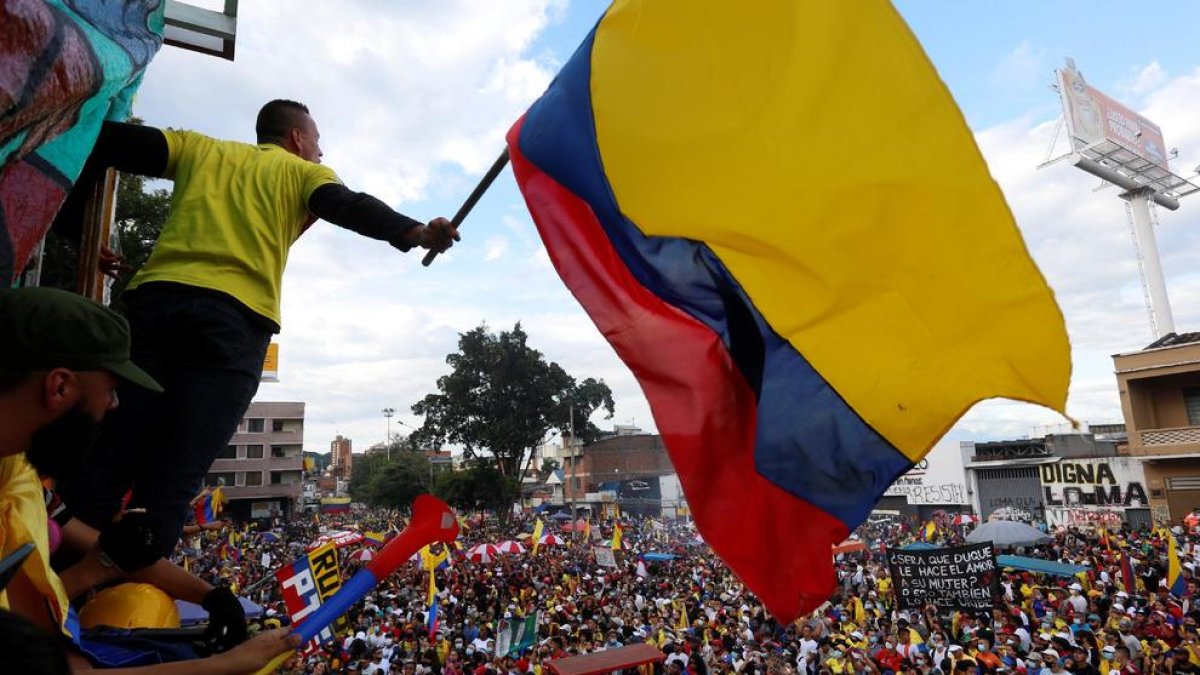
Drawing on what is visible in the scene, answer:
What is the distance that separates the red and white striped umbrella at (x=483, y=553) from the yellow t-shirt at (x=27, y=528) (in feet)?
70.4

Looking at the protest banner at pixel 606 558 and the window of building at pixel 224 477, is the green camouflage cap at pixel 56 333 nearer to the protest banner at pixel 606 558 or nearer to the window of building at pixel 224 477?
the protest banner at pixel 606 558

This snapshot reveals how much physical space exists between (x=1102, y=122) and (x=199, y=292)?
4594cm

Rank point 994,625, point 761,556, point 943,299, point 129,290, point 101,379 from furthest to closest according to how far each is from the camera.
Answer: point 994,625
point 761,556
point 943,299
point 129,290
point 101,379

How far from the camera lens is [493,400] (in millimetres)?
39594

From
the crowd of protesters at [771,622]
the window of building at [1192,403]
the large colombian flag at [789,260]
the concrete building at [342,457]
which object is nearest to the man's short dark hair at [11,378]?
the large colombian flag at [789,260]

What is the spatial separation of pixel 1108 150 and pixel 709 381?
4394 centimetres

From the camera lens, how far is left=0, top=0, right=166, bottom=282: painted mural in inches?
45.1

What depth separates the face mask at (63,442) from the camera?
130 centimetres

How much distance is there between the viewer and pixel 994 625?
10344 millimetres

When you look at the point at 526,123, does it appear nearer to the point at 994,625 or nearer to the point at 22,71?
the point at 22,71

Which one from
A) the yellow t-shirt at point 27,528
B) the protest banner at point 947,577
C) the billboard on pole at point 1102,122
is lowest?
the protest banner at point 947,577

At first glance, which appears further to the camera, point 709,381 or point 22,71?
point 709,381

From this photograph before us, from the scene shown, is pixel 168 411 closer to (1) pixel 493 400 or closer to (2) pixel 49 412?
(2) pixel 49 412

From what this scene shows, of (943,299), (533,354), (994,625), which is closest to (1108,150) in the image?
(533,354)
